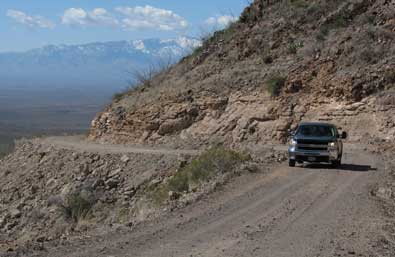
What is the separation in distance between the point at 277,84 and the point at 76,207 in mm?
14618

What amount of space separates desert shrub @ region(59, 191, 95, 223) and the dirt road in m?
9.69

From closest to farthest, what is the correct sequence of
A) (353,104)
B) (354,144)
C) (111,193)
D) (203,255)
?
(203,255) → (111,193) → (354,144) → (353,104)

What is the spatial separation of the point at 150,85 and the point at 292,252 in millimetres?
37085

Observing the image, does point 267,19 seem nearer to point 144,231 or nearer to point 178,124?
point 178,124

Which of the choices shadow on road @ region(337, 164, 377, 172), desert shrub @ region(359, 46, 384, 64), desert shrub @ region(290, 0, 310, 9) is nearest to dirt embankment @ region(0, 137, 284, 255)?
shadow on road @ region(337, 164, 377, 172)

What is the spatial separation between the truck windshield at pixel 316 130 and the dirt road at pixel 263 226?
4.65 m

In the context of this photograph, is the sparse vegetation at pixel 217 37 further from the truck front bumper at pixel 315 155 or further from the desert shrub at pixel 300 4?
the truck front bumper at pixel 315 155

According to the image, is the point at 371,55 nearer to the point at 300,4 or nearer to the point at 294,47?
the point at 294,47

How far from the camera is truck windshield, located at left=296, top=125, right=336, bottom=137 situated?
2538 cm

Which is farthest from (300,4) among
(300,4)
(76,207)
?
(76,207)

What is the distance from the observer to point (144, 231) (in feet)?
47.1

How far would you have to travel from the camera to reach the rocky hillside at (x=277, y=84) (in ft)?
120

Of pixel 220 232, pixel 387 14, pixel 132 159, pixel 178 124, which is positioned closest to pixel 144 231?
pixel 220 232

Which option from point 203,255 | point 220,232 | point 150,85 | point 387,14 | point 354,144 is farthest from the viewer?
point 150,85
